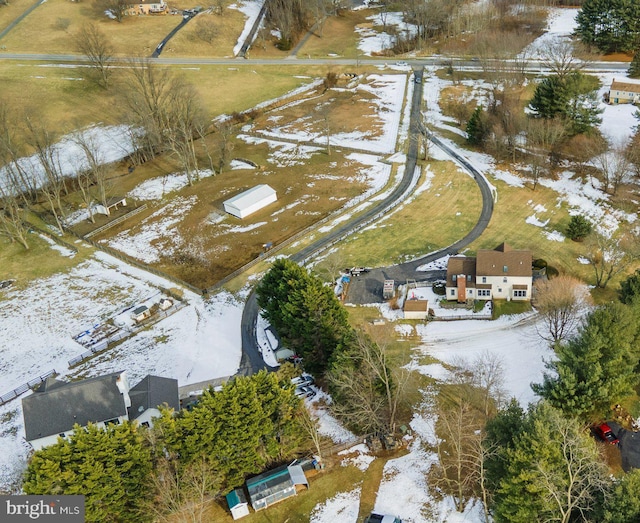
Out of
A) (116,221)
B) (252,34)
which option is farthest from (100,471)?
(252,34)

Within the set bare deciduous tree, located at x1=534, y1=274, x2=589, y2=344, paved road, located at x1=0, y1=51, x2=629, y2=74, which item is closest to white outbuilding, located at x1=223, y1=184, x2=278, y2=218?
bare deciduous tree, located at x1=534, y1=274, x2=589, y2=344

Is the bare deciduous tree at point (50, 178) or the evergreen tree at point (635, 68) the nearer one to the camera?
the bare deciduous tree at point (50, 178)

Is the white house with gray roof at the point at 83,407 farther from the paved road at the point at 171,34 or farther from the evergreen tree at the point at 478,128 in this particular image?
the paved road at the point at 171,34

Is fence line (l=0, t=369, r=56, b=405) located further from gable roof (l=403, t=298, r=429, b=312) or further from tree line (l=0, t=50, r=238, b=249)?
gable roof (l=403, t=298, r=429, b=312)

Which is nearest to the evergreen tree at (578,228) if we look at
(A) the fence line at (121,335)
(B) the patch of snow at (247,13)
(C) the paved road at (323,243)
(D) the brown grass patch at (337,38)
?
(C) the paved road at (323,243)

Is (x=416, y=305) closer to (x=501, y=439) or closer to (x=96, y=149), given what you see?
(x=501, y=439)

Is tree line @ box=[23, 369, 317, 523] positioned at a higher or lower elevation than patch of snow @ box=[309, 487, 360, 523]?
higher
